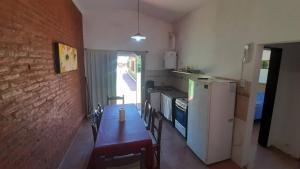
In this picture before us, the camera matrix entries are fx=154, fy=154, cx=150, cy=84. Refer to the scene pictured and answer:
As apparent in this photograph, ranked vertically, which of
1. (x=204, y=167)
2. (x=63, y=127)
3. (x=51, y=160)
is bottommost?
(x=204, y=167)

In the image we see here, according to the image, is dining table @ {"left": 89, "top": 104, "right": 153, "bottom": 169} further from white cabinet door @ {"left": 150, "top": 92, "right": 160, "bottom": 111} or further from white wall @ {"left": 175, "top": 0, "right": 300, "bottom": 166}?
white cabinet door @ {"left": 150, "top": 92, "right": 160, "bottom": 111}

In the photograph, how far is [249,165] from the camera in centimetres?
260

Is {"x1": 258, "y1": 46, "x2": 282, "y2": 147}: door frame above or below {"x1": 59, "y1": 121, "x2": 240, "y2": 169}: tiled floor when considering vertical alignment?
above

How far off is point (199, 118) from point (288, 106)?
6.04 ft

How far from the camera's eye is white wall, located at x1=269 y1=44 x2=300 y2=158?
2848mm

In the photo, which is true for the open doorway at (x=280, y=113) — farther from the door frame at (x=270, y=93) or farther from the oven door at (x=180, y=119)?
the oven door at (x=180, y=119)

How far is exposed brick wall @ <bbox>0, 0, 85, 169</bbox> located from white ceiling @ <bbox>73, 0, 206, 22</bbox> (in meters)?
1.38

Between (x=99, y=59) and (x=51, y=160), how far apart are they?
3.04 meters

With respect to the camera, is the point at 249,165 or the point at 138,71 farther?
the point at 138,71

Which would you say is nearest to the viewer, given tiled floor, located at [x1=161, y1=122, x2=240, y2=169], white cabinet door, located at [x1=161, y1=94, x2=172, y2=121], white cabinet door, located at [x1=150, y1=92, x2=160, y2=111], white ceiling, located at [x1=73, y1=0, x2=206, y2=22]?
tiled floor, located at [x1=161, y1=122, x2=240, y2=169]

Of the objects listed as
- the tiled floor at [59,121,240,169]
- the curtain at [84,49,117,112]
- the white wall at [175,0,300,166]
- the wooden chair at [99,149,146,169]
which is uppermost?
the white wall at [175,0,300,166]

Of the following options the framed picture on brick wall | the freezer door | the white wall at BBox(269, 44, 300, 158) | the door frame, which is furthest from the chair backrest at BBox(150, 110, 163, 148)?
the white wall at BBox(269, 44, 300, 158)

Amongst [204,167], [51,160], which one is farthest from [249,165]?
[51,160]

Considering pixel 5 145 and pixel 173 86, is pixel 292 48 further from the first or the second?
pixel 5 145
